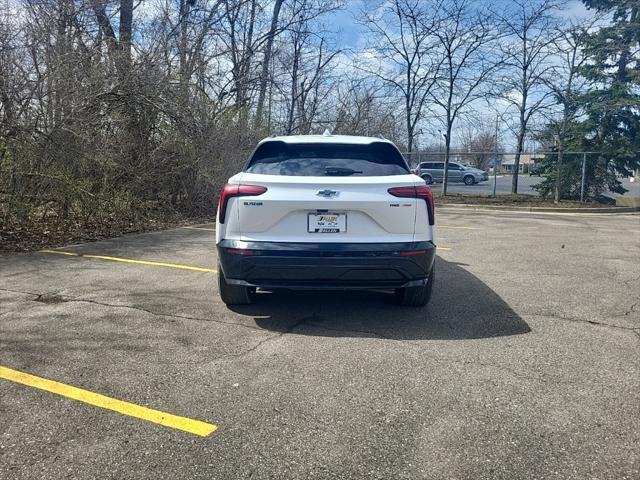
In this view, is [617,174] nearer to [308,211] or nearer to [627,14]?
[627,14]

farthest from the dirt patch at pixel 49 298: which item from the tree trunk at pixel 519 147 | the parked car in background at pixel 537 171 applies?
the parked car in background at pixel 537 171

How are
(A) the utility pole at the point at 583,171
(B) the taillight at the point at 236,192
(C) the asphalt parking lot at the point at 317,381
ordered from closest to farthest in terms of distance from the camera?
(C) the asphalt parking lot at the point at 317,381 → (B) the taillight at the point at 236,192 → (A) the utility pole at the point at 583,171

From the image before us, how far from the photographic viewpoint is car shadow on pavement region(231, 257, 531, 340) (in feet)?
14.5

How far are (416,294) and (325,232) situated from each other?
1.23 m

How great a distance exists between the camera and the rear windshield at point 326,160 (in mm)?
4637

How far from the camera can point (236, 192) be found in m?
4.39

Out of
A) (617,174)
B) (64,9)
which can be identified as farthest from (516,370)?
(617,174)

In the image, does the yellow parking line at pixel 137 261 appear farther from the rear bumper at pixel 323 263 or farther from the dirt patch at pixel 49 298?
the rear bumper at pixel 323 263

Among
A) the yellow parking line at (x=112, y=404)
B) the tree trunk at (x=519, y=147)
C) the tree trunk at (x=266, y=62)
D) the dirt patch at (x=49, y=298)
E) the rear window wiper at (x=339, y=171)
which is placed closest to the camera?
the yellow parking line at (x=112, y=404)

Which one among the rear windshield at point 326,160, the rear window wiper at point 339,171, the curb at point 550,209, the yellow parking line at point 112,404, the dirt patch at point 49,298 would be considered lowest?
the yellow parking line at point 112,404

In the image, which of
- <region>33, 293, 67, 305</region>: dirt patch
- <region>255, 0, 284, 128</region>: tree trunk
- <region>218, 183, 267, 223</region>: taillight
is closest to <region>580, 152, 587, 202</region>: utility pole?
<region>255, 0, 284, 128</region>: tree trunk

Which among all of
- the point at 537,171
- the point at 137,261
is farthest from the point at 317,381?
the point at 537,171

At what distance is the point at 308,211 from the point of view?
14.1 feet

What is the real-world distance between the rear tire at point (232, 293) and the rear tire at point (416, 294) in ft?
4.87
